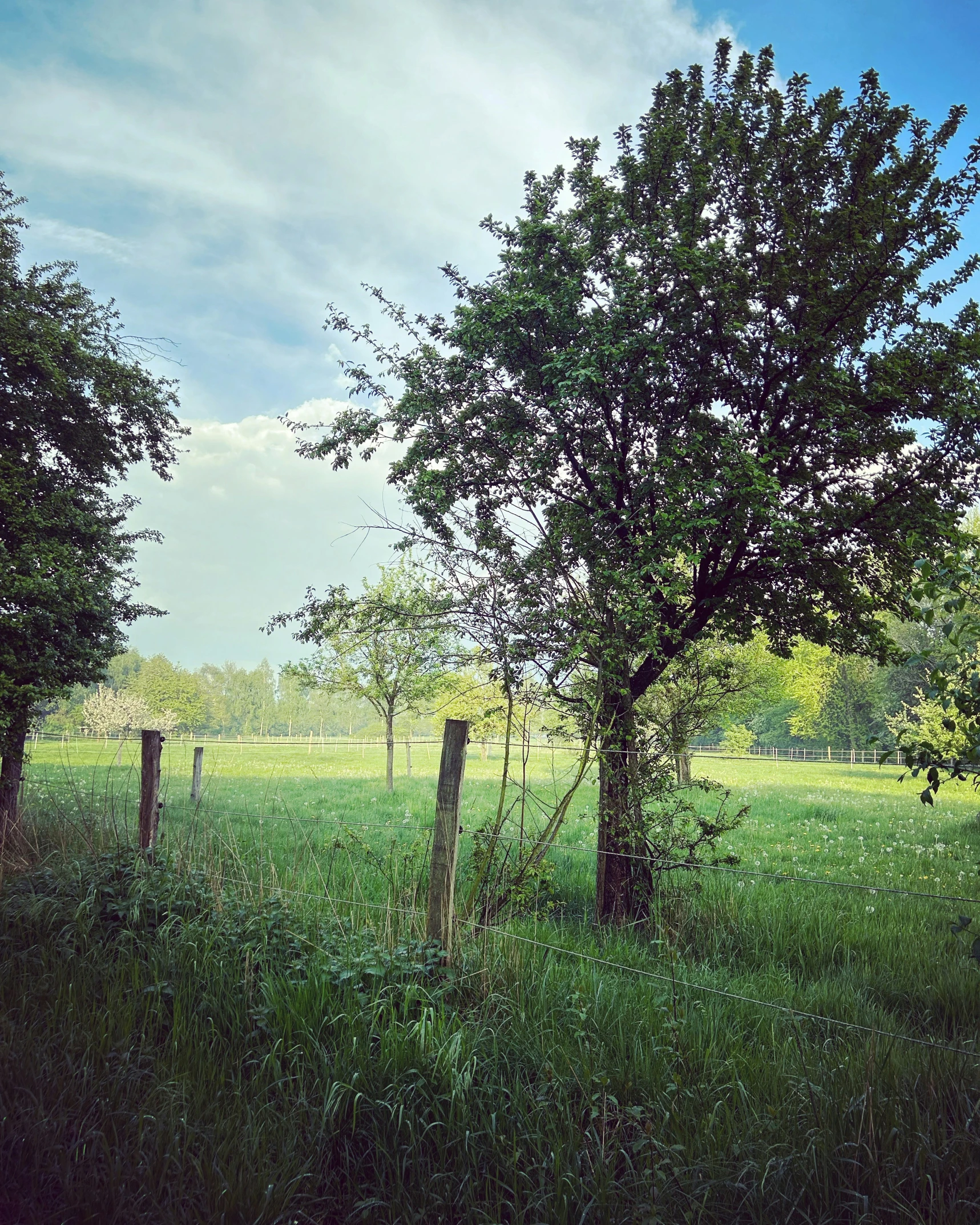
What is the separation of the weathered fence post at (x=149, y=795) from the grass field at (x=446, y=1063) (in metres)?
0.27

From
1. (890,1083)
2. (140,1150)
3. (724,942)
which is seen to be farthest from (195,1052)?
(724,942)

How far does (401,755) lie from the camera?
40.4 metres

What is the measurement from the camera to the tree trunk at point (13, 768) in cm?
962

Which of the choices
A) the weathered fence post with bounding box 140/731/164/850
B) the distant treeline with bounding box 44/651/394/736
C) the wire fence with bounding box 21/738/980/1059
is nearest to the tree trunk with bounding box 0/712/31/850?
the weathered fence post with bounding box 140/731/164/850

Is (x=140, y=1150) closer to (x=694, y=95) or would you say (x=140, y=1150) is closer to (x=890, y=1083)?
(x=890, y=1083)

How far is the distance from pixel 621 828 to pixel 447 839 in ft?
10.8

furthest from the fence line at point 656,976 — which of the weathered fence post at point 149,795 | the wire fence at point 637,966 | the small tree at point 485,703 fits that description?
the small tree at point 485,703

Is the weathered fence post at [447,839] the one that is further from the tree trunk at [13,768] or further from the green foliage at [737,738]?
the green foliage at [737,738]

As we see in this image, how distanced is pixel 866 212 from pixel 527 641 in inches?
213

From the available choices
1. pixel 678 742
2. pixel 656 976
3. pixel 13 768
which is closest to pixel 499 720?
pixel 678 742

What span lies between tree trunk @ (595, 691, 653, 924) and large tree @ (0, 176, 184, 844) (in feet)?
24.3

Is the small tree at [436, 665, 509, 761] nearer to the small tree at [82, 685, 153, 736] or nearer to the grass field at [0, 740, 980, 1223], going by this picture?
the grass field at [0, 740, 980, 1223]

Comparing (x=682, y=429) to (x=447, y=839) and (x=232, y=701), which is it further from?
(x=232, y=701)

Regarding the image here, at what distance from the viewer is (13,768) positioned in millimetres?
10188
